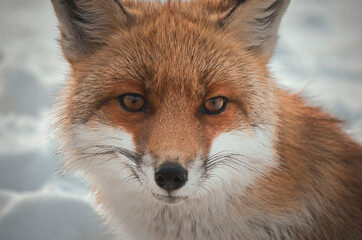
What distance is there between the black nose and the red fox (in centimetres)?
1

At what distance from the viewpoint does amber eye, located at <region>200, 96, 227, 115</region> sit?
220 cm

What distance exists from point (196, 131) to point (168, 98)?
0.85 ft

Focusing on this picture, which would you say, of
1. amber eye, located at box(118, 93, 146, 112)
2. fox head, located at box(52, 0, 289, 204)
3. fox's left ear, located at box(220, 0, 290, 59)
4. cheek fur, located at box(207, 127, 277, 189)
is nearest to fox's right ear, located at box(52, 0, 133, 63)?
fox head, located at box(52, 0, 289, 204)

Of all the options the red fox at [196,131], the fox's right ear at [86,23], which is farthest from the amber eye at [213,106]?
the fox's right ear at [86,23]

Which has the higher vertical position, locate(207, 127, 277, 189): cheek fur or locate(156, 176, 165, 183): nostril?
locate(207, 127, 277, 189): cheek fur

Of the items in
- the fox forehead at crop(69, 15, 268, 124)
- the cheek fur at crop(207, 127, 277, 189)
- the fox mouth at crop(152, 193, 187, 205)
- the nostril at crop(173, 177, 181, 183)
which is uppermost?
the fox forehead at crop(69, 15, 268, 124)

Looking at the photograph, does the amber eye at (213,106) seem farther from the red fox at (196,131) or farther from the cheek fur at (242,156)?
the cheek fur at (242,156)

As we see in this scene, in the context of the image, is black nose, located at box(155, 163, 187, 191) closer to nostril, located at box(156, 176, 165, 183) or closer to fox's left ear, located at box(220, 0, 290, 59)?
nostril, located at box(156, 176, 165, 183)

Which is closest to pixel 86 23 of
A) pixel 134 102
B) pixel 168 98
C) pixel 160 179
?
pixel 134 102

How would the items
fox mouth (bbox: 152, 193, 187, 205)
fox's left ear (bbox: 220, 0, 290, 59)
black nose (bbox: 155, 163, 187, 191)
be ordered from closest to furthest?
black nose (bbox: 155, 163, 187, 191) < fox mouth (bbox: 152, 193, 187, 205) < fox's left ear (bbox: 220, 0, 290, 59)

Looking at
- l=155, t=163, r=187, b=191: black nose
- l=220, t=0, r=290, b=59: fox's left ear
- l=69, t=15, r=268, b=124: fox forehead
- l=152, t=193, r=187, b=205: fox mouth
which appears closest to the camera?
l=155, t=163, r=187, b=191: black nose

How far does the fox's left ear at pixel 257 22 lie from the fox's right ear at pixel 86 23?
713mm

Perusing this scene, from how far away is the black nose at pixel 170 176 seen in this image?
1.86 metres

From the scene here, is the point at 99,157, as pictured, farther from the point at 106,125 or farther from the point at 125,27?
the point at 125,27
